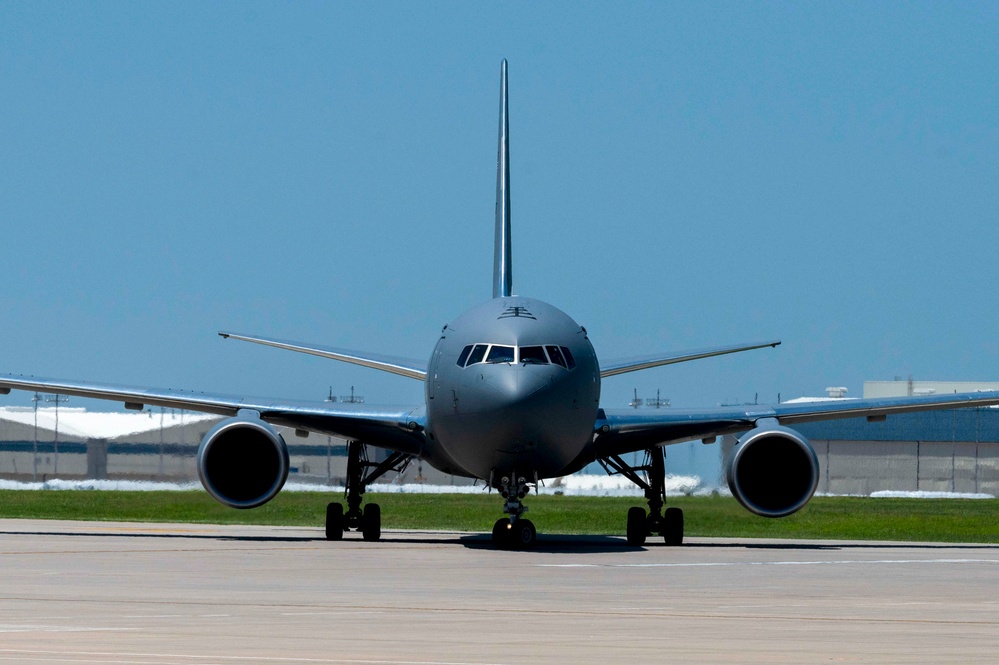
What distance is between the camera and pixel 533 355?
71.7 ft

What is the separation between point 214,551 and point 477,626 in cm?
1097

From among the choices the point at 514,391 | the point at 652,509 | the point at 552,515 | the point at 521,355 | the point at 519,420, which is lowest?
the point at 552,515

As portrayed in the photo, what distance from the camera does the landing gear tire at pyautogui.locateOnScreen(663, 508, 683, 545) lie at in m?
25.7

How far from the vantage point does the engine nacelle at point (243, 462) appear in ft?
78.8

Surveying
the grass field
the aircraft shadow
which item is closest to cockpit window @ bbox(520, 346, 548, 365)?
the aircraft shadow

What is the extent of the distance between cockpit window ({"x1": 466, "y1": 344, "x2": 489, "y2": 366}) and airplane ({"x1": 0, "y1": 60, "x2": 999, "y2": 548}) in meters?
0.02

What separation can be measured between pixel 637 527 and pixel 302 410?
5.33 meters

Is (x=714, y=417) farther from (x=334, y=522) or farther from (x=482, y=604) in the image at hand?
(x=482, y=604)

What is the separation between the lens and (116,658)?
30.9ft

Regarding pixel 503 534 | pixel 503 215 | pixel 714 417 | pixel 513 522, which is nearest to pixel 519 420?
pixel 513 522

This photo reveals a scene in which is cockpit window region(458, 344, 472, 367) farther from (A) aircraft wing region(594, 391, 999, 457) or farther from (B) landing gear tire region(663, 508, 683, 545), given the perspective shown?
(B) landing gear tire region(663, 508, 683, 545)

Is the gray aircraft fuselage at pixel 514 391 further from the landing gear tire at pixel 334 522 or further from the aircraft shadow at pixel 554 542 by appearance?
the landing gear tire at pixel 334 522

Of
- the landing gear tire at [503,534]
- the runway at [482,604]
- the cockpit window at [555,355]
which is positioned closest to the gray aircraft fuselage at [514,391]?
the cockpit window at [555,355]

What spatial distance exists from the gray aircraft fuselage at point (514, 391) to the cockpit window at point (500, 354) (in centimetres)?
1
